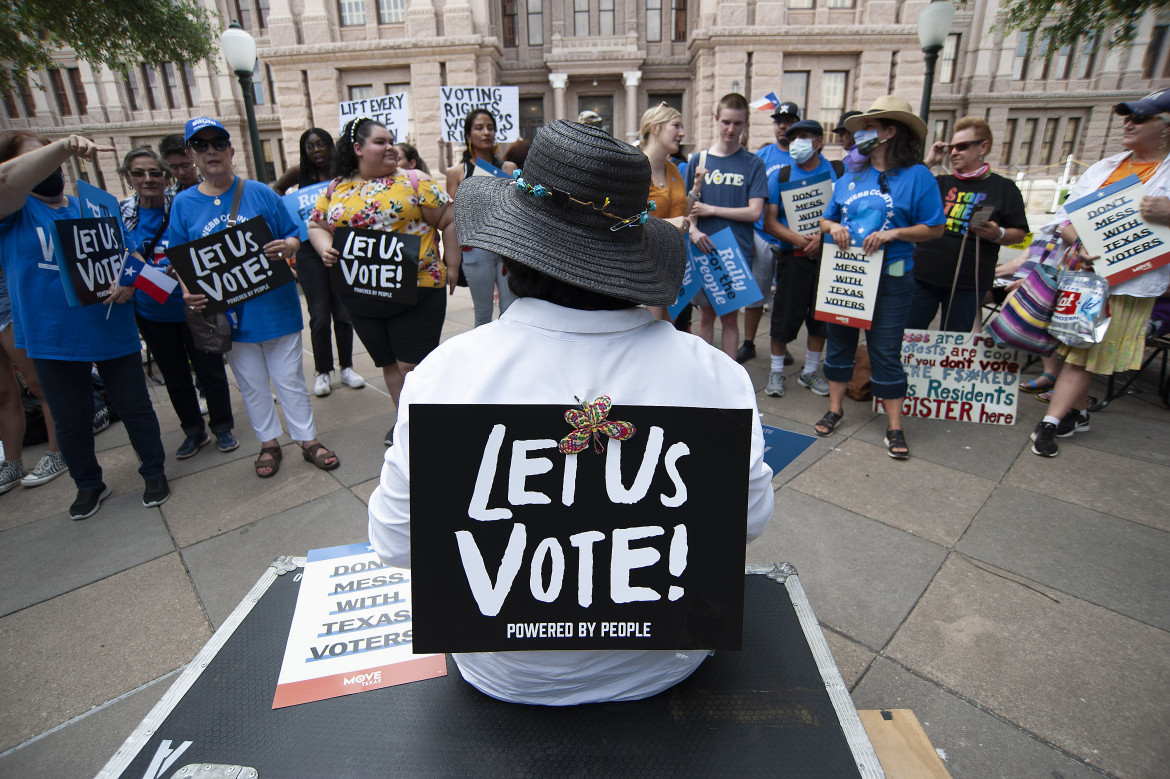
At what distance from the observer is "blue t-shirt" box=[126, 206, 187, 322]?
3.96 meters

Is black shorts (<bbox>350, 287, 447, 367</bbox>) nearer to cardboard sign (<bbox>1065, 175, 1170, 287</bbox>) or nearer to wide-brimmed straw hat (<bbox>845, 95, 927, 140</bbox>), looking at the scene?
wide-brimmed straw hat (<bbox>845, 95, 927, 140</bbox>)

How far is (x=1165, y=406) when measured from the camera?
459cm

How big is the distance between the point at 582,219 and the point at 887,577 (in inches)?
93.6

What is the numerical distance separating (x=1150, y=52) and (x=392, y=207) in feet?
131

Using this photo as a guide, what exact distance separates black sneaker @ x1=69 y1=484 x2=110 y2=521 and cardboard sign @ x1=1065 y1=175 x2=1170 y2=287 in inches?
244

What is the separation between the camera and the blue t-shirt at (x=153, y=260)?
3955 millimetres

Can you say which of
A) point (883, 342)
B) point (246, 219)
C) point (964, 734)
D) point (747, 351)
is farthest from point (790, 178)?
point (964, 734)

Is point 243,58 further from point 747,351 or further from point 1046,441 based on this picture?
point 1046,441

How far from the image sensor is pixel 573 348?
1.25m

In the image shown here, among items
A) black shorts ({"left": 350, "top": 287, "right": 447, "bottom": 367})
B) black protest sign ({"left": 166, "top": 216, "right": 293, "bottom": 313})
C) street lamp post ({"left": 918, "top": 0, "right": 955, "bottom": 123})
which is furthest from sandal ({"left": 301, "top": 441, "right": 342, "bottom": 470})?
street lamp post ({"left": 918, "top": 0, "right": 955, "bottom": 123})

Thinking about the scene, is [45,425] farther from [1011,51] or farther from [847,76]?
[1011,51]

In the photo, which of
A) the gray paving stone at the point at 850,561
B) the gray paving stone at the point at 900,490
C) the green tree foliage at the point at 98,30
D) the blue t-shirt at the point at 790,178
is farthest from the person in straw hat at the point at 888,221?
the green tree foliage at the point at 98,30

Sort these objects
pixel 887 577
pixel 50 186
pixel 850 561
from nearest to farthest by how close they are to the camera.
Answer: pixel 887 577 → pixel 850 561 → pixel 50 186

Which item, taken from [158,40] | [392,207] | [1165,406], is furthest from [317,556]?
[158,40]
